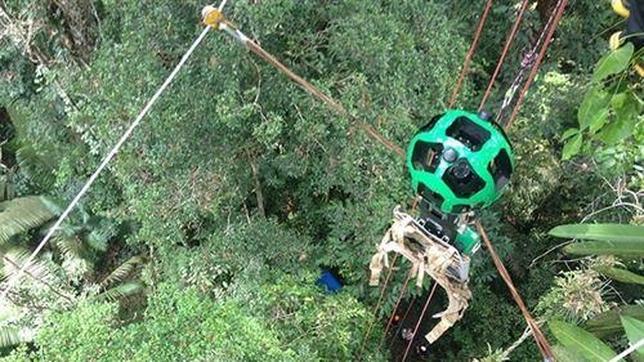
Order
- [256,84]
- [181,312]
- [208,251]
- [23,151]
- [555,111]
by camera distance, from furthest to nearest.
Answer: [23,151]
[555,111]
[208,251]
[256,84]
[181,312]

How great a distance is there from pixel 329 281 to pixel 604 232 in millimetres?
2124

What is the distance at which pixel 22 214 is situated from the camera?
18.1 feet

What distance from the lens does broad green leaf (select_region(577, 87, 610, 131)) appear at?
1.59 meters

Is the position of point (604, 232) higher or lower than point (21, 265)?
lower

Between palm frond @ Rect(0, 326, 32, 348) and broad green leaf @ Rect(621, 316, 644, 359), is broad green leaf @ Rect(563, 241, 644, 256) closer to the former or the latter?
broad green leaf @ Rect(621, 316, 644, 359)

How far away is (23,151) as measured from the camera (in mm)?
5930

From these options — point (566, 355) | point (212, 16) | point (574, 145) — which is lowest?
point (566, 355)

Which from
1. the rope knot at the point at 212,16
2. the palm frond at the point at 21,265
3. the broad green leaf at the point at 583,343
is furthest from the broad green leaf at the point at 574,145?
the palm frond at the point at 21,265

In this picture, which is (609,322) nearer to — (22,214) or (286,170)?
(286,170)

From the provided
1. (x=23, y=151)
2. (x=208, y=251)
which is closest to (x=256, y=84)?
(x=208, y=251)

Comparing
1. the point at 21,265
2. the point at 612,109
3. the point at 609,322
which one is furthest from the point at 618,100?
the point at 21,265

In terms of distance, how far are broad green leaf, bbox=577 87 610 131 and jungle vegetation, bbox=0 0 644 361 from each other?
650mm

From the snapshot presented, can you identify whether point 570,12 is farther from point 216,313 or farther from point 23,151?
point 23,151

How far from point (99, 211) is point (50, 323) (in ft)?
6.41
